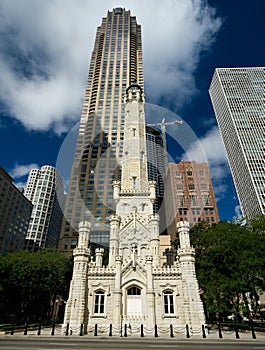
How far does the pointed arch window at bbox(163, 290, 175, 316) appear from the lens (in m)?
27.9

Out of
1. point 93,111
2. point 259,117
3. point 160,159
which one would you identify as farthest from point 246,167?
point 93,111

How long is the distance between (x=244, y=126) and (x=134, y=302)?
113726 mm

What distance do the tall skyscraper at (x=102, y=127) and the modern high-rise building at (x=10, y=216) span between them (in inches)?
885

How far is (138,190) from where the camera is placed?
142ft

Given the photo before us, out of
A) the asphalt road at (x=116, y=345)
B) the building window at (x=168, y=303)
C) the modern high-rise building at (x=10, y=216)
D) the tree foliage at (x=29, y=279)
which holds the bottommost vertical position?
the asphalt road at (x=116, y=345)

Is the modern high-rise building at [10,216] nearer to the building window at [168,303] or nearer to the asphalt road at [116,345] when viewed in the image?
the building window at [168,303]

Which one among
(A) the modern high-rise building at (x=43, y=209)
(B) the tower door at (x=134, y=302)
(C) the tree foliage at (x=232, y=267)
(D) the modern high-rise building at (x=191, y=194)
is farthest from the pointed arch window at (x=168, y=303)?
(A) the modern high-rise building at (x=43, y=209)

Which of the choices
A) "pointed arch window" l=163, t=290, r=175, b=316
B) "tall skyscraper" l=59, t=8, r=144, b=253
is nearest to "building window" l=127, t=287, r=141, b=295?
"pointed arch window" l=163, t=290, r=175, b=316

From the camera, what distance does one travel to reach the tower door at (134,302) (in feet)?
91.3

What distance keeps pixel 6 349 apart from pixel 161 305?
741 inches

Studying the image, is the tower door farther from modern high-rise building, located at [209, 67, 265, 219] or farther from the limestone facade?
modern high-rise building, located at [209, 67, 265, 219]

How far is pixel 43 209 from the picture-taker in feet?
478

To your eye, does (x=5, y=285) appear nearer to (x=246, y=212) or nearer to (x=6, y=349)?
(x=6, y=349)

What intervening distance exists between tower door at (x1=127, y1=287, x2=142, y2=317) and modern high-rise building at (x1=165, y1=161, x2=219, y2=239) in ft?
254
